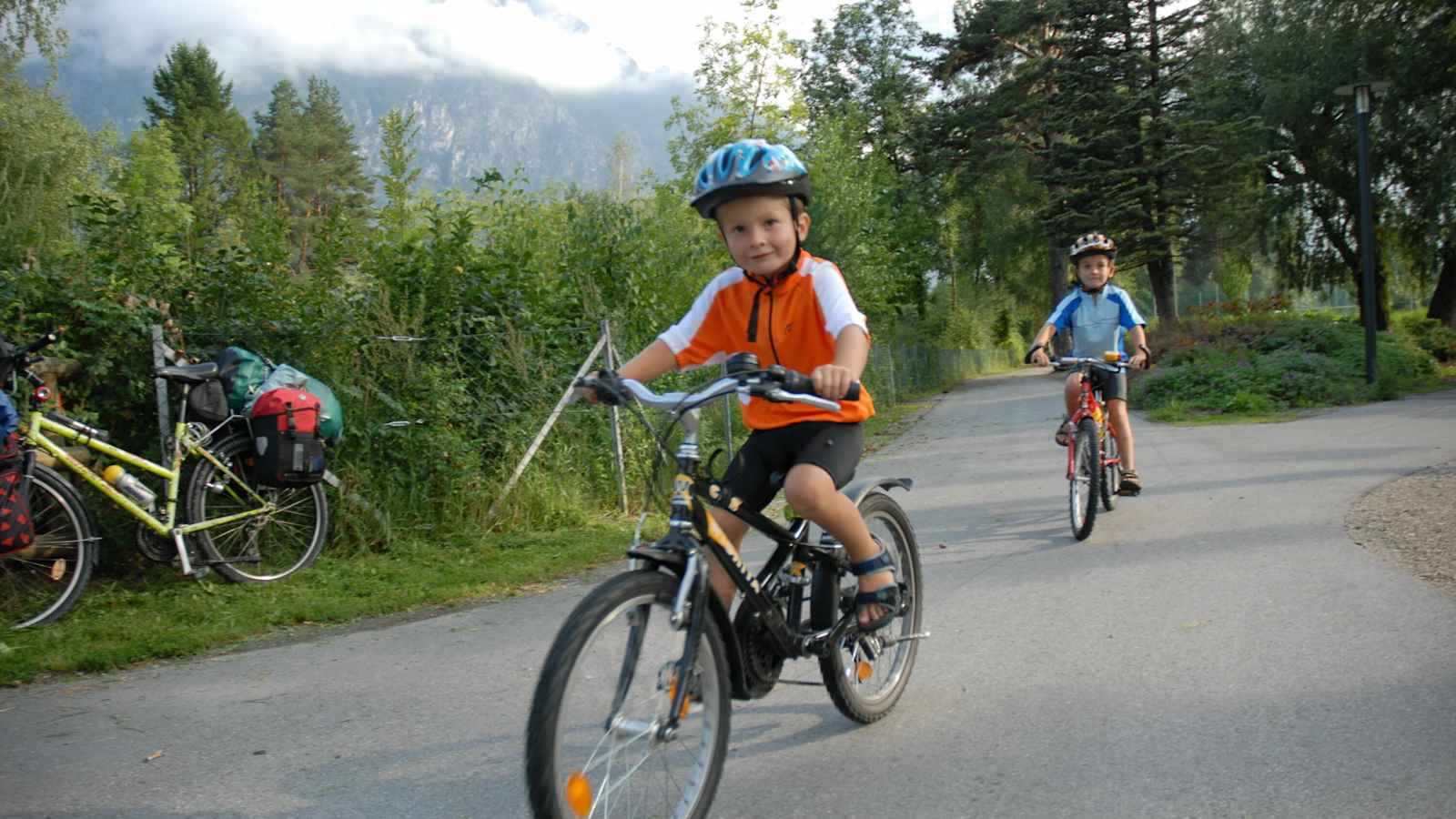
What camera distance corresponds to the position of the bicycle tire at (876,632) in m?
3.51

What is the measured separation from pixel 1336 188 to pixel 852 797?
32.2m

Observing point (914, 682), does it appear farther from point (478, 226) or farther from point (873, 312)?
point (873, 312)

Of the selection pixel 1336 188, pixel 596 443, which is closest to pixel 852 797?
pixel 596 443

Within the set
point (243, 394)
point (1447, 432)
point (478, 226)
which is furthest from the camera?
point (1447, 432)

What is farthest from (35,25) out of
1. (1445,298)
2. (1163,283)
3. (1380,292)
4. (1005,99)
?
(1445,298)

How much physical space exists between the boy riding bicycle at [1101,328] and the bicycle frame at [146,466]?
5445 mm

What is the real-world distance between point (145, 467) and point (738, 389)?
4766mm

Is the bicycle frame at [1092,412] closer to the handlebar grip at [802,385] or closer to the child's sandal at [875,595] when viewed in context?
the child's sandal at [875,595]

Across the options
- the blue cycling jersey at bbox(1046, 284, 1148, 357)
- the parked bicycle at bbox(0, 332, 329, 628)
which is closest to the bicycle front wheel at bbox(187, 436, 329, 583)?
the parked bicycle at bbox(0, 332, 329, 628)

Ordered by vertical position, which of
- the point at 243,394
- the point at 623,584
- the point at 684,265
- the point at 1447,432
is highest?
the point at 684,265

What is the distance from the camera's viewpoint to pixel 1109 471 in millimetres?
7957

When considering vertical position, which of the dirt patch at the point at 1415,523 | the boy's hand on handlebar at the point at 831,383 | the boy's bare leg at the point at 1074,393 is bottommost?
the dirt patch at the point at 1415,523

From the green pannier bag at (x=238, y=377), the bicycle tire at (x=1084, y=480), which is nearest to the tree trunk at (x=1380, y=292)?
the bicycle tire at (x=1084, y=480)

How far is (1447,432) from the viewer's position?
11711 mm
